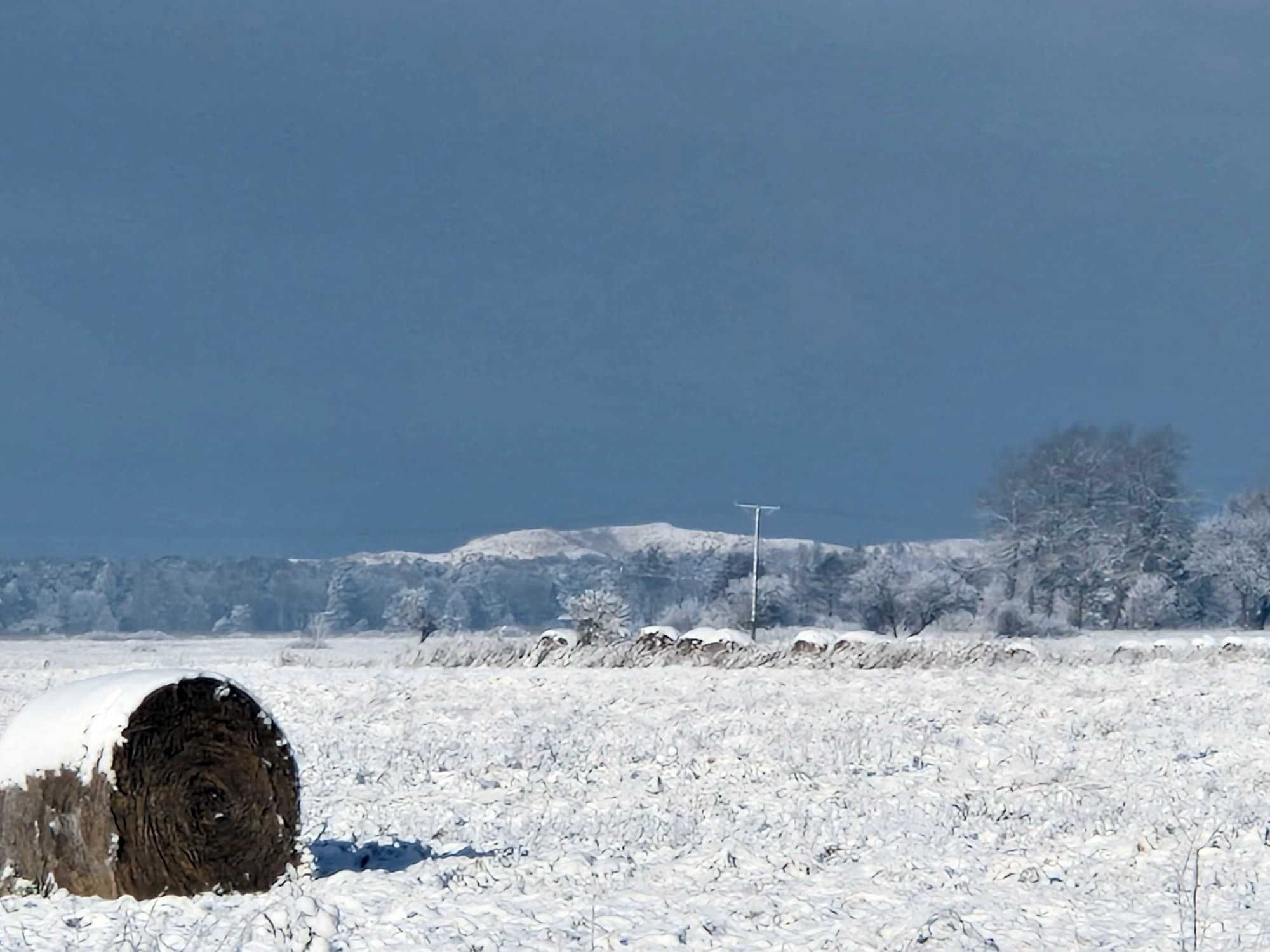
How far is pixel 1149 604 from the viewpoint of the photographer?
82500 millimetres

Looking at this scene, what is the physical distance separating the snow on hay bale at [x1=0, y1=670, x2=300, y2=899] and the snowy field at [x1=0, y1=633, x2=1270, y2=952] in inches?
11.0

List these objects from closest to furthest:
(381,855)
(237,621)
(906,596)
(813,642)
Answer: (381,855)
(813,642)
(906,596)
(237,621)

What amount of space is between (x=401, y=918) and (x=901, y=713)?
12468 mm

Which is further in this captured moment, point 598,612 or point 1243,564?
point 1243,564

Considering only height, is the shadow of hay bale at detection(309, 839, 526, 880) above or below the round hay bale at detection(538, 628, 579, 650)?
below

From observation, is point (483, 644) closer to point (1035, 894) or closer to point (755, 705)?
point (755, 705)

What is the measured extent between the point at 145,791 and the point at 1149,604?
Result: 80279 millimetres

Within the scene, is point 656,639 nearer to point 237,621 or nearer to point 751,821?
point 751,821

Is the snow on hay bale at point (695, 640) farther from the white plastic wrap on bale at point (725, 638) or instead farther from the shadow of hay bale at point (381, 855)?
the shadow of hay bale at point (381, 855)

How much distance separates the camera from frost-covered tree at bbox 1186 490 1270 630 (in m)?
86.0

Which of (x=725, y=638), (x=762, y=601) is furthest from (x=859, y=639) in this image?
(x=762, y=601)

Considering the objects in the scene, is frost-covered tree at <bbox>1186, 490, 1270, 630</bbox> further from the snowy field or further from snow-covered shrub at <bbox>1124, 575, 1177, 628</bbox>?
→ the snowy field

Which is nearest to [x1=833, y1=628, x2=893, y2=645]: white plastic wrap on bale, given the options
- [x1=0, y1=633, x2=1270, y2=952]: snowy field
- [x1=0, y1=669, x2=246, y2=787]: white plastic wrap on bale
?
[x1=0, y1=633, x2=1270, y2=952]: snowy field

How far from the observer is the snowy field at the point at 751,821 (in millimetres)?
7281
